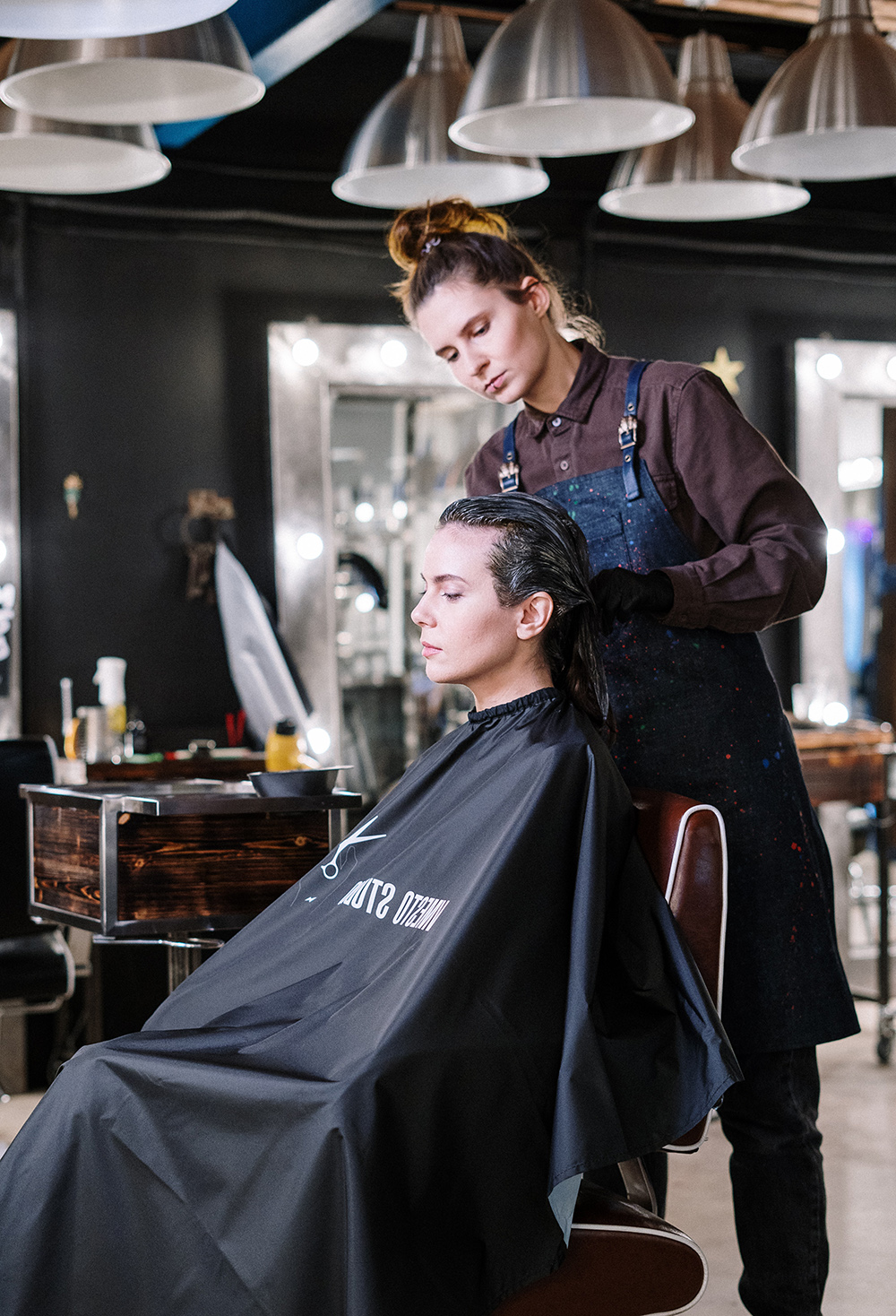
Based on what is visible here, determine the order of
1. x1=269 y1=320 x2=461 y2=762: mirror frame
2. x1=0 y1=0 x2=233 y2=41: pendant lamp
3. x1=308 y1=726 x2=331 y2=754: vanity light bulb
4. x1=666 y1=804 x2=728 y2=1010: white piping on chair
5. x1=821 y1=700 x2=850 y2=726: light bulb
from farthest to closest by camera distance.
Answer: x1=821 y1=700 x2=850 y2=726: light bulb → x1=269 y1=320 x2=461 y2=762: mirror frame → x1=308 y1=726 x2=331 y2=754: vanity light bulb → x1=0 y1=0 x2=233 y2=41: pendant lamp → x1=666 y1=804 x2=728 y2=1010: white piping on chair

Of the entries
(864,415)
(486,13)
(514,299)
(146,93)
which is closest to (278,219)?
(486,13)

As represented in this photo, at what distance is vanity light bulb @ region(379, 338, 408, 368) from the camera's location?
423cm

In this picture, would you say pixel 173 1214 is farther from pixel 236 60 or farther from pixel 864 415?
pixel 864 415

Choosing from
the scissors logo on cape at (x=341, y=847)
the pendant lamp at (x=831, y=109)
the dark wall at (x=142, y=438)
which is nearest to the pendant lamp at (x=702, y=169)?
the pendant lamp at (x=831, y=109)

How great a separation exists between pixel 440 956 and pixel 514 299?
95cm

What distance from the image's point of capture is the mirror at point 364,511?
4113 millimetres

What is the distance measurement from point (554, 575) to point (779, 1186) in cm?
81

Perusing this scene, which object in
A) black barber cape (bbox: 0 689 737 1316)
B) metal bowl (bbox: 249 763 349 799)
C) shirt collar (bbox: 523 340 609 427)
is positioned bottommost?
black barber cape (bbox: 0 689 737 1316)

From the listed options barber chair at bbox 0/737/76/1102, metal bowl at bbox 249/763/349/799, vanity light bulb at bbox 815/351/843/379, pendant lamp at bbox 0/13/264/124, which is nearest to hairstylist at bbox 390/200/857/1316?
metal bowl at bbox 249/763/349/799

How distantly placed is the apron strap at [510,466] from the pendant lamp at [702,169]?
1.60 meters

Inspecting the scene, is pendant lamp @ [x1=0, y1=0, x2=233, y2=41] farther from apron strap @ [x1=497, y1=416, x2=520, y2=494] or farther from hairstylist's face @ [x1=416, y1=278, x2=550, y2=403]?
apron strap @ [x1=497, y1=416, x2=520, y2=494]

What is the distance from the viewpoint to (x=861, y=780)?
390 cm

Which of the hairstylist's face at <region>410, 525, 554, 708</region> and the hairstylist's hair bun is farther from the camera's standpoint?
the hairstylist's hair bun

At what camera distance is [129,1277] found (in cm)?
142
